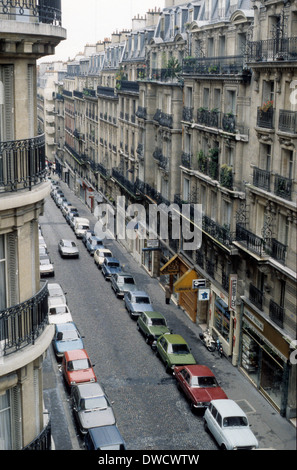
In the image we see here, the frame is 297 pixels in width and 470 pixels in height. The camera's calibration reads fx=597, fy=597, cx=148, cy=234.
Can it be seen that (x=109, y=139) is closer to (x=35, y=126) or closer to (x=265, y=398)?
(x=265, y=398)

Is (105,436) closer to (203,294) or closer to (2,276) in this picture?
(2,276)

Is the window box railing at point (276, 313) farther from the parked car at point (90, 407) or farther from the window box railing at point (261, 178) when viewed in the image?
the parked car at point (90, 407)

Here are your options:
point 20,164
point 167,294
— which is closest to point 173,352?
point 167,294

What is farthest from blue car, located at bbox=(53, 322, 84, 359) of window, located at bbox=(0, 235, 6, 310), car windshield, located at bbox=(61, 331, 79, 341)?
window, located at bbox=(0, 235, 6, 310)

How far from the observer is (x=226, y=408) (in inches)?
992

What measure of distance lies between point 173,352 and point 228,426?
27.0 ft

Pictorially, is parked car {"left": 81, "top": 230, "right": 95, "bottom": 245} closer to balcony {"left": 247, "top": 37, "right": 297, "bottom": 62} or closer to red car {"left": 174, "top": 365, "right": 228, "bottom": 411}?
red car {"left": 174, "top": 365, "right": 228, "bottom": 411}

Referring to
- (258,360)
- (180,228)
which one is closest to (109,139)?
(180,228)

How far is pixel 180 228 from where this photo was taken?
41.7 m

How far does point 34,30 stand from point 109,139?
190 ft

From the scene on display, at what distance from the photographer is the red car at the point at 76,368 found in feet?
96.0

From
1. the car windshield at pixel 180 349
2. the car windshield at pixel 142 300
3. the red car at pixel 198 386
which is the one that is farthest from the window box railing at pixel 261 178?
the car windshield at pixel 142 300

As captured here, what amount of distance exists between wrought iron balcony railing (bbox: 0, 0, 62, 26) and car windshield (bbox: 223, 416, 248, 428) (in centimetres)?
1772

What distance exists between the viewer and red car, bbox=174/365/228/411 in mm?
27500
